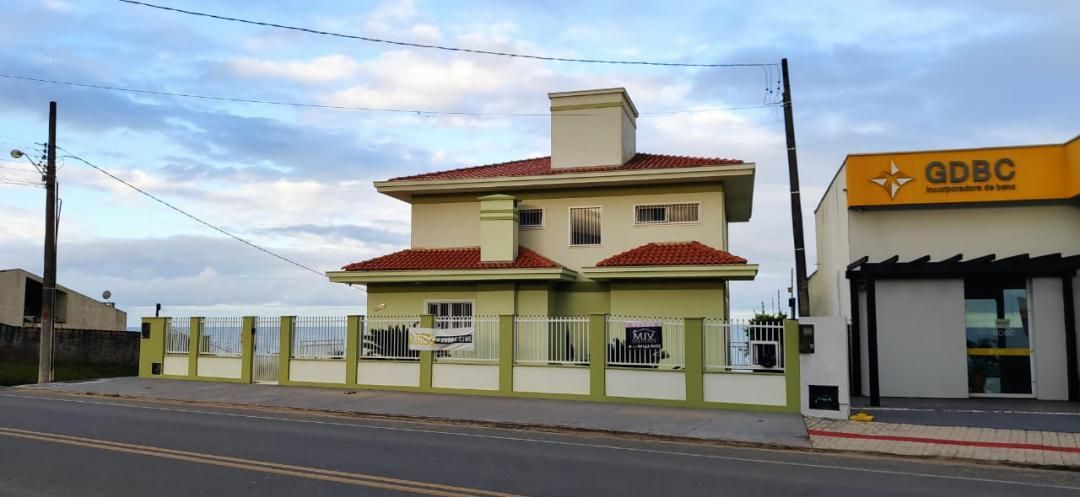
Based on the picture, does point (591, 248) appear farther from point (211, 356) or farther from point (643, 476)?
point (643, 476)

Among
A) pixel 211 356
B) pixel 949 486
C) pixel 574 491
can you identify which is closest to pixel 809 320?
pixel 949 486

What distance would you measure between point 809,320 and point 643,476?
7.77m

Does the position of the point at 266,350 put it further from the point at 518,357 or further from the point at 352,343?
the point at 518,357

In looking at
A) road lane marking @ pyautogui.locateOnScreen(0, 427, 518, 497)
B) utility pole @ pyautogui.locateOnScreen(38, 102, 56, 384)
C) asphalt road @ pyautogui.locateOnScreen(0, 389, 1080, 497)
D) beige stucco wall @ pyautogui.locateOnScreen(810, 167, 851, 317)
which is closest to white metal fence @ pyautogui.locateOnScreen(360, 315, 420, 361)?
asphalt road @ pyautogui.locateOnScreen(0, 389, 1080, 497)

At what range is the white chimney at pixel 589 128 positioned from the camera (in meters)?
24.4

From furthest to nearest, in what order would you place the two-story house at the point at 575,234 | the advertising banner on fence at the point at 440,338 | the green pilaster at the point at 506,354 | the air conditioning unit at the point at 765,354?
the two-story house at the point at 575,234
the advertising banner on fence at the point at 440,338
the green pilaster at the point at 506,354
the air conditioning unit at the point at 765,354

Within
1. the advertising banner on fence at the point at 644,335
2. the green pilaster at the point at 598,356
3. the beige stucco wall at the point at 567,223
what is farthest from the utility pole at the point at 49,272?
the advertising banner on fence at the point at 644,335

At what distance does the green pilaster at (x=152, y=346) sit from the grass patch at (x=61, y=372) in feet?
10.5

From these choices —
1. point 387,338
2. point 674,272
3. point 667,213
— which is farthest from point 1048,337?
point 387,338

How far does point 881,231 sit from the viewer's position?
1995cm

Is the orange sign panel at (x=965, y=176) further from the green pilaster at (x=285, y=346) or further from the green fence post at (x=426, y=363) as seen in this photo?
the green pilaster at (x=285, y=346)

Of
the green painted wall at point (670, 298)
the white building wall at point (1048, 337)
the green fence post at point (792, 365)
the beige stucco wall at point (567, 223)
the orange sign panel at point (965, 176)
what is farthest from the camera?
the beige stucco wall at point (567, 223)

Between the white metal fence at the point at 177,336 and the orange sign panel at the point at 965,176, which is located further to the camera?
the white metal fence at the point at 177,336

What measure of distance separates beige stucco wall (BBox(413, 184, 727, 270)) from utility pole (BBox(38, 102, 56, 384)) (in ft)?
37.8
